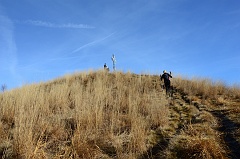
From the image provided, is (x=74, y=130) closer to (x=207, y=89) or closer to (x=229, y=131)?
(x=229, y=131)

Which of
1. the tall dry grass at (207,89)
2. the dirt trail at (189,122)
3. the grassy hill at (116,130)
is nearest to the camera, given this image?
the grassy hill at (116,130)

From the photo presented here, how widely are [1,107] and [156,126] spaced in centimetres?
502

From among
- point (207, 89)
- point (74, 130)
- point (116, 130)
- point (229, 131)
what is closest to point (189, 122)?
point (229, 131)

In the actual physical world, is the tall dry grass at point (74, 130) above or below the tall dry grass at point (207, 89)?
below

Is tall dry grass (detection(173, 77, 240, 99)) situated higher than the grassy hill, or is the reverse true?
tall dry grass (detection(173, 77, 240, 99))

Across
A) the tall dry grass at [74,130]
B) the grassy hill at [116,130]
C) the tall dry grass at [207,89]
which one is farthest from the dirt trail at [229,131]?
the tall dry grass at [207,89]

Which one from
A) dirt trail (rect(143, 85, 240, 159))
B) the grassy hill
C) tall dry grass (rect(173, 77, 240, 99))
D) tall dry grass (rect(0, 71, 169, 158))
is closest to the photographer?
tall dry grass (rect(0, 71, 169, 158))

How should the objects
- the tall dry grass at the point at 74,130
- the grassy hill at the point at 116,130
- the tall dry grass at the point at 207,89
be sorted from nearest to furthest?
1. the tall dry grass at the point at 74,130
2. the grassy hill at the point at 116,130
3. the tall dry grass at the point at 207,89

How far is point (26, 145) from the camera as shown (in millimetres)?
6496

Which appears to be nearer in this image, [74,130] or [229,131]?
[74,130]

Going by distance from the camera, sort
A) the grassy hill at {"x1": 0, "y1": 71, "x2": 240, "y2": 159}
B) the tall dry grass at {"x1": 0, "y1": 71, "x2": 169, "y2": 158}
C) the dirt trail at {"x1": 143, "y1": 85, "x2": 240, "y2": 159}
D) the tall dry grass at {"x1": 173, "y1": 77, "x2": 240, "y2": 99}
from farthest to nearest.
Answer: the tall dry grass at {"x1": 173, "y1": 77, "x2": 240, "y2": 99} → the dirt trail at {"x1": 143, "y1": 85, "x2": 240, "y2": 159} → the grassy hill at {"x1": 0, "y1": 71, "x2": 240, "y2": 159} → the tall dry grass at {"x1": 0, "y1": 71, "x2": 169, "y2": 158}

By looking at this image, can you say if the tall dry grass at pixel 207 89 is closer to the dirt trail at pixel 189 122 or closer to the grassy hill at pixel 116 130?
the dirt trail at pixel 189 122

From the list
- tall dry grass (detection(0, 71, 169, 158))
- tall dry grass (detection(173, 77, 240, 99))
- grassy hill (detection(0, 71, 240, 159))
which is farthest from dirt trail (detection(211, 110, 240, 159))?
tall dry grass (detection(173, 77, 240, 99))

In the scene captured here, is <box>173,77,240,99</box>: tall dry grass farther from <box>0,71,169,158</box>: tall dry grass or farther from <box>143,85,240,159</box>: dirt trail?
<box>0,71,169,158</box>: tall dry grass
